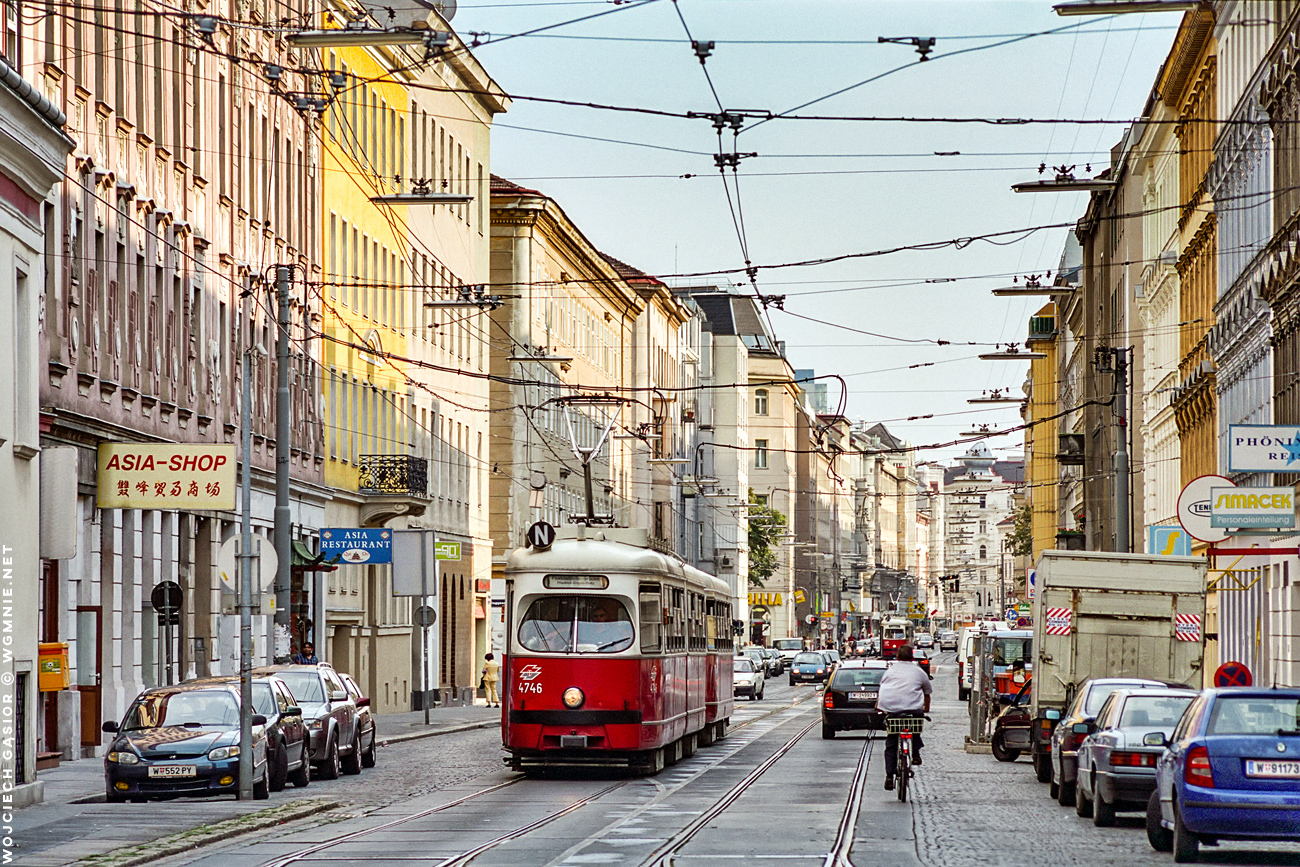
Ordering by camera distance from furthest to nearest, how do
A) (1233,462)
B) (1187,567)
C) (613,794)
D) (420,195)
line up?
1. (420,195)
2. (1187,567)
3. (1233,462)
4. (613,794)

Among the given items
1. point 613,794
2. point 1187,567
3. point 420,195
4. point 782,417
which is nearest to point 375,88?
point 420,195

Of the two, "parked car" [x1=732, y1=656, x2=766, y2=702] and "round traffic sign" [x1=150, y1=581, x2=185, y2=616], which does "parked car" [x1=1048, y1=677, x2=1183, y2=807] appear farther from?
"parked car" [x1=732, y1=656, x2=766, y2=702]

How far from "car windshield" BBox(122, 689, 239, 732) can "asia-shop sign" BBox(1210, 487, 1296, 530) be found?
14004 millimetres

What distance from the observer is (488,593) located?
2840 inches

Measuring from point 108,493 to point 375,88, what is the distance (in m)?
24.3

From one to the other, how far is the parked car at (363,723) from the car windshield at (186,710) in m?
5.17

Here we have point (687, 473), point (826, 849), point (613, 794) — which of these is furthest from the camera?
point (687, 473)

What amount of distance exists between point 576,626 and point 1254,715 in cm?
1345

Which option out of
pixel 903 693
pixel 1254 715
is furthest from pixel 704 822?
pixel 1254 715

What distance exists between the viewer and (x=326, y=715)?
30719 millimetres

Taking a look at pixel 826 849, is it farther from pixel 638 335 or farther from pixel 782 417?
pixel 782 417

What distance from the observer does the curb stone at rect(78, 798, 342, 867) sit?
1814 centimetres

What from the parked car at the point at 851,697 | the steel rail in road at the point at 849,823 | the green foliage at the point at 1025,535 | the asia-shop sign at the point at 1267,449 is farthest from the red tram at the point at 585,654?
the green foliage at the point at 1025,535

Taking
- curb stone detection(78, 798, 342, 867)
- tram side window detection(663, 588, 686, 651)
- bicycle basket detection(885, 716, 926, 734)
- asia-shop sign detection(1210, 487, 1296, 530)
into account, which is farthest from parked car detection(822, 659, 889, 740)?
curb stone detection(78, 798, 342, 867)
